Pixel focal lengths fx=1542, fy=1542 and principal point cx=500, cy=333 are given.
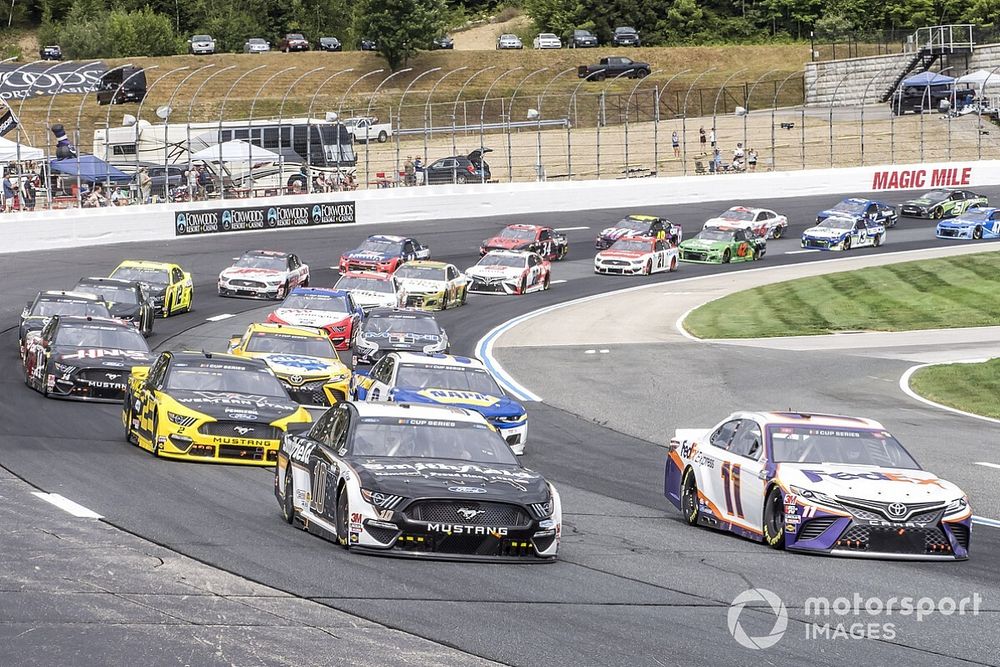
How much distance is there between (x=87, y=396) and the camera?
964 inches

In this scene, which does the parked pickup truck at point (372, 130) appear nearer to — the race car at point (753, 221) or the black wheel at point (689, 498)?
the race car at point (753, 221)

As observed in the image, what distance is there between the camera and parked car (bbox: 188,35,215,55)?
96.2 meters

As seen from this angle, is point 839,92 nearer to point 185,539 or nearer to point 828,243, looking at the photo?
point 828,243

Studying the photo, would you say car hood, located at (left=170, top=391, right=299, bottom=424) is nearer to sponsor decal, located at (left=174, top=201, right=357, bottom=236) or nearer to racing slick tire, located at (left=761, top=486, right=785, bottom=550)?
racing slick tire, located at (left=761, top=486, right=785, bottom=550)

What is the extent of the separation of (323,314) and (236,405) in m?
14.9

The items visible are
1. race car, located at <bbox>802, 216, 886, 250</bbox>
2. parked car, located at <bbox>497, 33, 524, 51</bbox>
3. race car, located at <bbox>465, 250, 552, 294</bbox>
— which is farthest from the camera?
parked car, located at <bbox>497, 33, 524, 51</bbox>

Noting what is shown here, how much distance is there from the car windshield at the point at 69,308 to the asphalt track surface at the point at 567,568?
6206 mm

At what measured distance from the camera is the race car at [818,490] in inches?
530

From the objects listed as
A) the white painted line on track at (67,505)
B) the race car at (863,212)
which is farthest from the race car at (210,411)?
the race car at (863,212)

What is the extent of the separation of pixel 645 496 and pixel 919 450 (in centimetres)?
552

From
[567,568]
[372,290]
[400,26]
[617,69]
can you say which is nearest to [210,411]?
[567,568]

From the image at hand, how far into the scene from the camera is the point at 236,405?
19.0 m

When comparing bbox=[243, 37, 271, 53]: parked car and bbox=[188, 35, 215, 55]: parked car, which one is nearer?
bbox=[188, 35, 215, 55]: parked car

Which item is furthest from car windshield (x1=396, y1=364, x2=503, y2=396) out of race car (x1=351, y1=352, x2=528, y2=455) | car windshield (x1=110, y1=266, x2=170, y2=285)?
car windshield (x1=110, y1=266, x2=170, y2=285)
